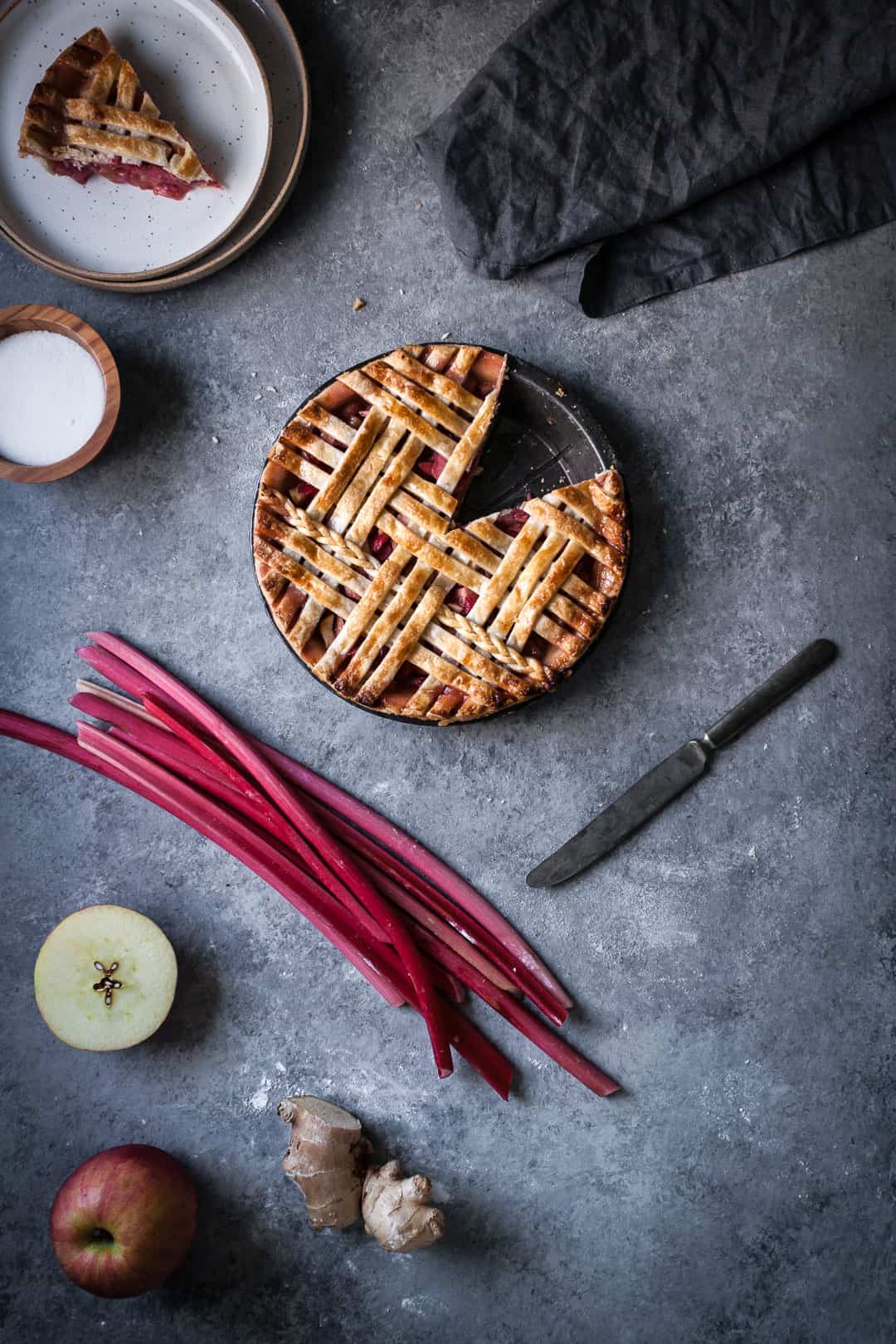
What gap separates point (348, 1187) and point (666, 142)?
2.39m

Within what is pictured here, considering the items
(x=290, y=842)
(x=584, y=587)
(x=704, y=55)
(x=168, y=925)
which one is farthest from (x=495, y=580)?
(x=704, y=55)

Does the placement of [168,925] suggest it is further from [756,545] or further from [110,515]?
[756,545]

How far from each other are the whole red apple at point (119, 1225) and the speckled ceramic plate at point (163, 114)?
196cm

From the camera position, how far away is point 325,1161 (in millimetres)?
2213

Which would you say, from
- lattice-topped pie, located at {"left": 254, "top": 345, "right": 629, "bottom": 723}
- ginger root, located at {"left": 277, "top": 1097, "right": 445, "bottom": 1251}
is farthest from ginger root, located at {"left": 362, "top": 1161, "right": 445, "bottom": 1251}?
lattice-topped pie, located at {"left": 254, "top": 345, "right": 629, "bottom": 723}

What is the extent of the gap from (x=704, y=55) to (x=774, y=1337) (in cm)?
281

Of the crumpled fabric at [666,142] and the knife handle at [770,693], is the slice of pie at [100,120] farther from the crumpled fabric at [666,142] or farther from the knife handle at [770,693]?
the knife handle at [770,693]

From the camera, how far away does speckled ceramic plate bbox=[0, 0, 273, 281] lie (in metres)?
2.33

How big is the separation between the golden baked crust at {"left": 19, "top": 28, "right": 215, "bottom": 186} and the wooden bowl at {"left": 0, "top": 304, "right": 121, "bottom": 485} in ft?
1.19

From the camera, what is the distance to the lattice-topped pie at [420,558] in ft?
7.18

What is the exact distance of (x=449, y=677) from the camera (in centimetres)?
218

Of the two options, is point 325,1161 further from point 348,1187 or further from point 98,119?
point 98,119

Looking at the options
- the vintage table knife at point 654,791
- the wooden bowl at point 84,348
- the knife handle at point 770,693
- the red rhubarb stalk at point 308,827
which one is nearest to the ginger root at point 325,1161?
the red rhubarb stalk at point 308,827

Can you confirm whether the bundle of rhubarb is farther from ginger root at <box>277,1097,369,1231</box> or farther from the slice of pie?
the slice of pie
